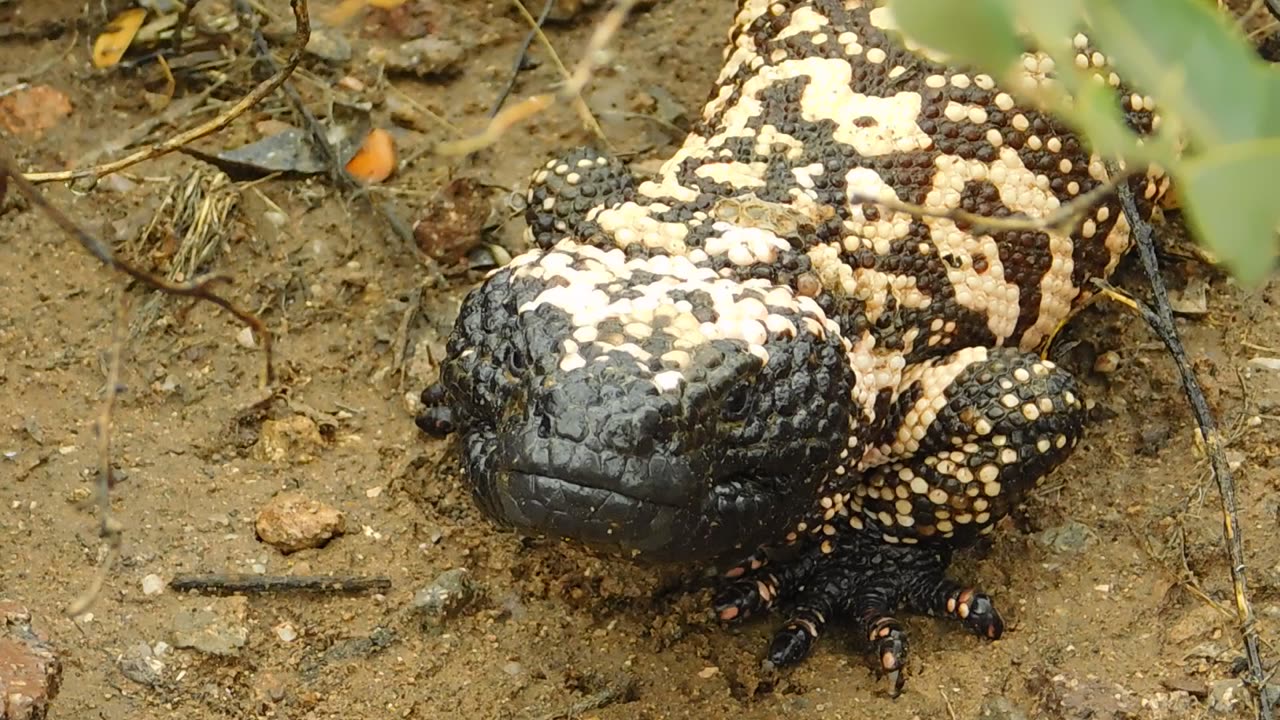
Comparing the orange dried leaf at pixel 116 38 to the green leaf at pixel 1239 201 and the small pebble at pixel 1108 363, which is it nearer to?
the small pebble at pixel 1108 363

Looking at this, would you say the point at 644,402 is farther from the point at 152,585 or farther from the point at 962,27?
the point at 962,27

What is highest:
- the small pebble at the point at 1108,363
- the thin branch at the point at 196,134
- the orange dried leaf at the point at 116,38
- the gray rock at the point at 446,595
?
the small pebble at the point at 1108,363

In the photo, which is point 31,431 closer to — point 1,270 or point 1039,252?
point 1,270

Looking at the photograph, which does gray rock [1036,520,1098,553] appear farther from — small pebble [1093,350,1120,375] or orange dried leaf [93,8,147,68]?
orange dried leaf [93,8,147,68]

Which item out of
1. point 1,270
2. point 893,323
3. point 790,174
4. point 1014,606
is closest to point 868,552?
point 1014,606

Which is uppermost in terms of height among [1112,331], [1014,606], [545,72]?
Answer: [1112,331]

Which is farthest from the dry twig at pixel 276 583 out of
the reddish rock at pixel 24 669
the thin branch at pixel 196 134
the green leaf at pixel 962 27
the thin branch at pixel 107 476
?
the green leaf at pixel 962 27
